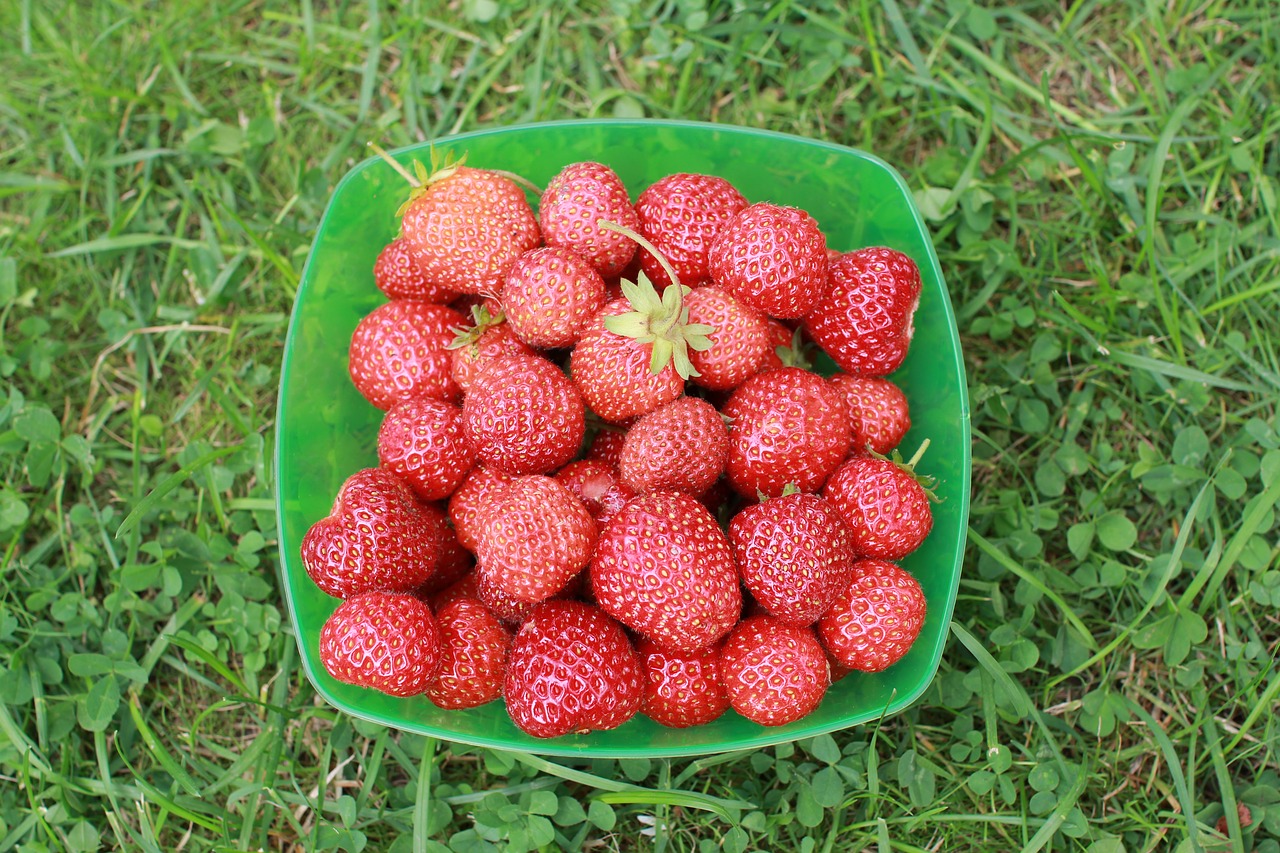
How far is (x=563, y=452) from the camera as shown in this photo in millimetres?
1868

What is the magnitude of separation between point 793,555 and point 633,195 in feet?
3.36

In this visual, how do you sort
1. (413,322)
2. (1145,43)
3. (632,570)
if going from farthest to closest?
(1145,43) → (413,322) → (632,570)

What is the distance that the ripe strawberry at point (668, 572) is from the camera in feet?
5.46

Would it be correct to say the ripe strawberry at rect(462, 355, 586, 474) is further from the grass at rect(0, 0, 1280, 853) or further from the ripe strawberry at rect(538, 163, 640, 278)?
the grass at rect(0, 0, 1280, 853)

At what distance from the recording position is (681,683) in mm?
1796

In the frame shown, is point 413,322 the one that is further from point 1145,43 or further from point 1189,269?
point 1145,43

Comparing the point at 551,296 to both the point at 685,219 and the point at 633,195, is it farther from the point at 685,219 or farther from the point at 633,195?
the point at 633,195

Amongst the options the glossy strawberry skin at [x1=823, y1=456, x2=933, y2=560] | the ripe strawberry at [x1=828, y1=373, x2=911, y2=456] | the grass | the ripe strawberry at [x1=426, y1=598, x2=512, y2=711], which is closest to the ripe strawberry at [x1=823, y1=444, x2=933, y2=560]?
the glossy strawberry skin at [x1=823, y1=456, x2=933, y2=560]

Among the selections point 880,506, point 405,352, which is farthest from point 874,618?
point 405,352

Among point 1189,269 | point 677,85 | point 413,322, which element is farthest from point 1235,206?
point 413,322

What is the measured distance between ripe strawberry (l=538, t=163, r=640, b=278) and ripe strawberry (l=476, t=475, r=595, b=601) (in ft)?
1.62

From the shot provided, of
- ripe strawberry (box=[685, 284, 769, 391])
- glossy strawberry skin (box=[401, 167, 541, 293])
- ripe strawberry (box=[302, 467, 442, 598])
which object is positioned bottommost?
ripe strawberry (box=[302, 467, 442, 598])

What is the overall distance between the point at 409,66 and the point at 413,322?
111cm

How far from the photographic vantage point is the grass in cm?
208
